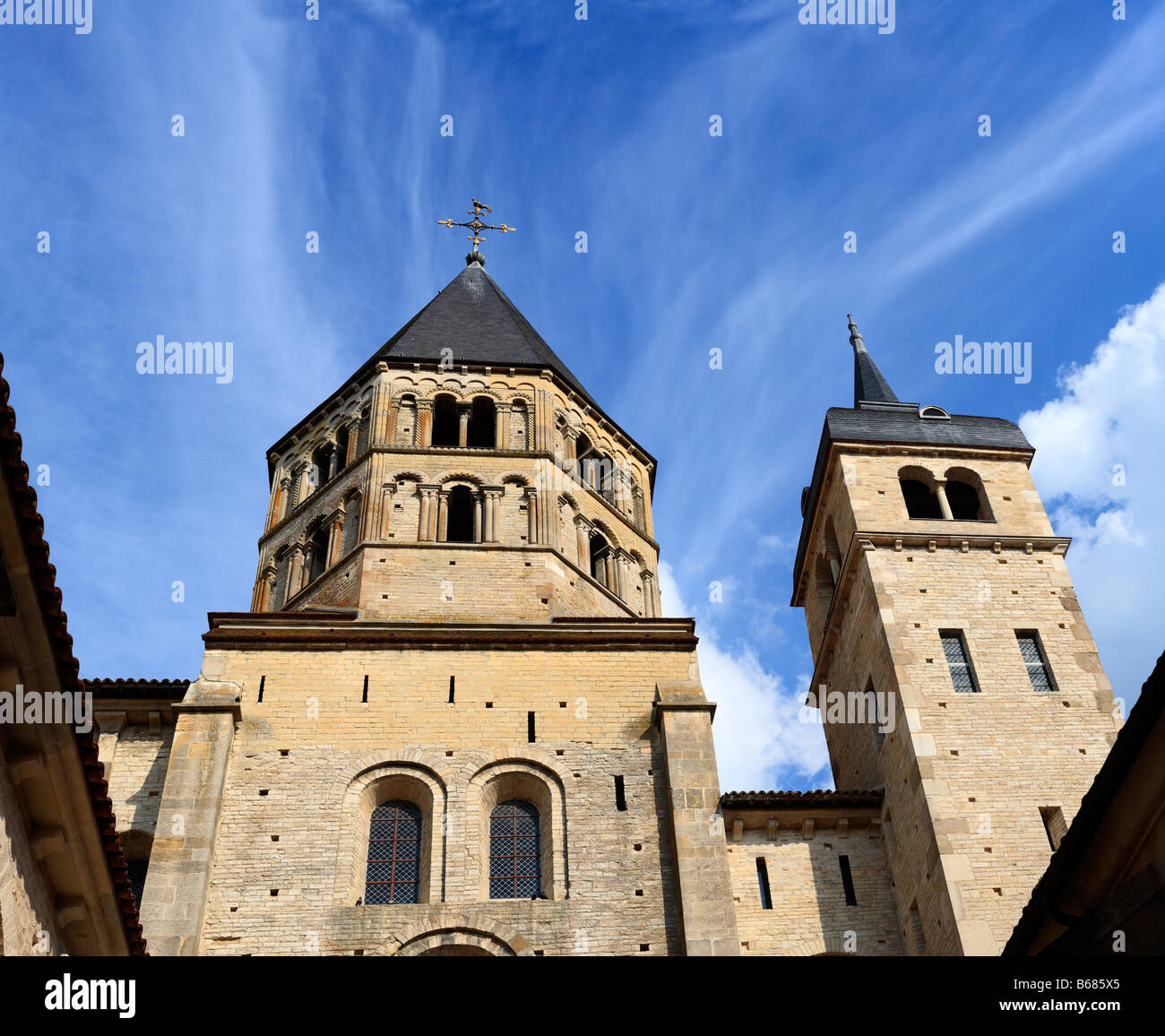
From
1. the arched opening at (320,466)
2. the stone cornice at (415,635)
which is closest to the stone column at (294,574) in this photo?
the arched opening at (320,466)

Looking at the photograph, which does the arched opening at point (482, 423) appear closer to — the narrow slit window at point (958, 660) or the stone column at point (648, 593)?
the stone column at point (648, 593)

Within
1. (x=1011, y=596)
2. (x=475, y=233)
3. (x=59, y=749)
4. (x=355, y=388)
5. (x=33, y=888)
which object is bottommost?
(x=33, y=888)

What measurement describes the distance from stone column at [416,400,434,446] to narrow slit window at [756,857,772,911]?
433 inches

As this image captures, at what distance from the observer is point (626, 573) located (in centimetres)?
2577

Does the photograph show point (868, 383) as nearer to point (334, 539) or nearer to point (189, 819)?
point (334, 539)

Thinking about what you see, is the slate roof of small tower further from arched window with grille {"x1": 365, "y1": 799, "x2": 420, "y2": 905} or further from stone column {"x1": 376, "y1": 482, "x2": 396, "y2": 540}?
arched window with grille {"x1": 365, "y1": 799, "x2": 420, "y2": 905}

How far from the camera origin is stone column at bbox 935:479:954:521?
25.7m

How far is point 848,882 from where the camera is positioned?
1972cm

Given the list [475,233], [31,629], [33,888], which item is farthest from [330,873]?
[475,233]

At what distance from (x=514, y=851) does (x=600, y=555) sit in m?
8.54

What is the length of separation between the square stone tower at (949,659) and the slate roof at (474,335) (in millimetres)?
6923

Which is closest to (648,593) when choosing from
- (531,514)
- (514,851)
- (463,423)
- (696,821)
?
(531,514)
